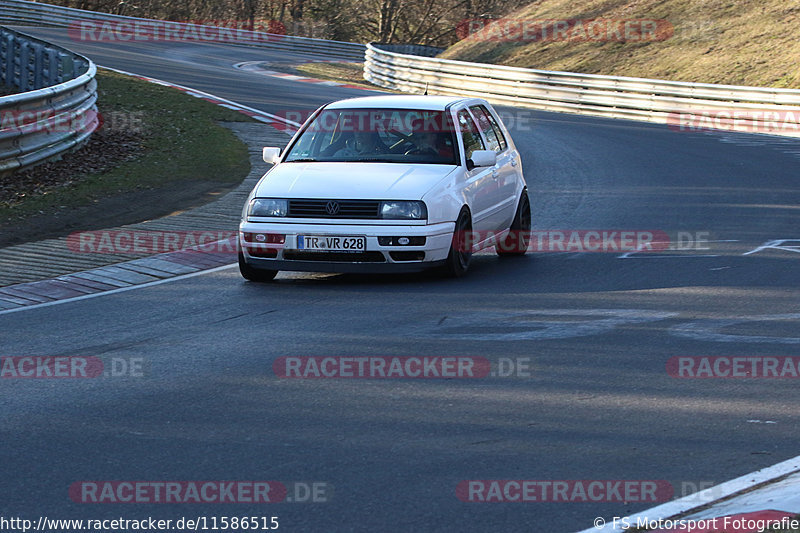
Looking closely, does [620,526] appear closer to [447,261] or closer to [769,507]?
[769,507]

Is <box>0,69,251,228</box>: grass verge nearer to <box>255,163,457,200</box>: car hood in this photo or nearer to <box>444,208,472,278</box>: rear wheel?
<box>255,163,457,200</box>: car hood

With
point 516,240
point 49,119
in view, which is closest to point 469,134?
point 516,240

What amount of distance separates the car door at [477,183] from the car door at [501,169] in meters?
0.11

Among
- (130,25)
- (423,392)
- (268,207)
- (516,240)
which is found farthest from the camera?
(130,25)

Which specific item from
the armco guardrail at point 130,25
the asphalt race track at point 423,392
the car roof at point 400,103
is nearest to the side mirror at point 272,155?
the car roof at point 400,103

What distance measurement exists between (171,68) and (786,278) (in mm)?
26586

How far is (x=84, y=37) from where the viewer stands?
44.2m

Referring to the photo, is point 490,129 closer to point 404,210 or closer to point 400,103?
point 400,103

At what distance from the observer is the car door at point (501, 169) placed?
11.5 m

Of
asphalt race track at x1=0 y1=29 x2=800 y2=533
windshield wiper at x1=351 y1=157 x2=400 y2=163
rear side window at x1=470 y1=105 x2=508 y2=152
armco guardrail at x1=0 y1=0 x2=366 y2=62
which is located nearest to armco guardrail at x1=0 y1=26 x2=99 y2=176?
asphalt race track at x1=0 y1=29 x2=800 y2=533

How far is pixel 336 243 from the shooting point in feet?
32.4

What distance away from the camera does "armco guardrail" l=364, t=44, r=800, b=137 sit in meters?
28.2

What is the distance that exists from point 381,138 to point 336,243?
5.04 ft

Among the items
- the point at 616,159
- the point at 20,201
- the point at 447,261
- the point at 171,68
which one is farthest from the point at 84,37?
the point at 447,261
